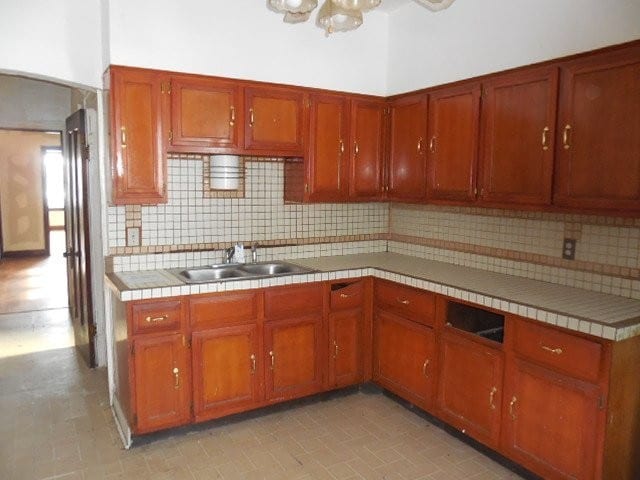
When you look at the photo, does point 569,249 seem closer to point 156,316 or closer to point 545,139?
point 545,139

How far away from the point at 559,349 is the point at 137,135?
8.54 feet

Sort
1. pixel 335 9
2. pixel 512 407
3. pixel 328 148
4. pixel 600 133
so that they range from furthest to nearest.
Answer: pixel 328 148, pixel 512 407, pixel 600 133, pixel 335 9

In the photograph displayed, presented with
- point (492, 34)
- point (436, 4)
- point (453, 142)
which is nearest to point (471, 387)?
point (453, 142)

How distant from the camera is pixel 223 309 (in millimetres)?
3072

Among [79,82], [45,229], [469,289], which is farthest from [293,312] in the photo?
[45,229]

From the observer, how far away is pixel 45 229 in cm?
988

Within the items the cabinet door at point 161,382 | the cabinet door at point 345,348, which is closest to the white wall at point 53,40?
the cabinet door at point 161,382

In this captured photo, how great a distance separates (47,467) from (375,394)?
82.7 inches

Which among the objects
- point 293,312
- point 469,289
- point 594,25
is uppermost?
point 594,25

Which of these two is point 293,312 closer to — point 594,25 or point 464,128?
point 464,128

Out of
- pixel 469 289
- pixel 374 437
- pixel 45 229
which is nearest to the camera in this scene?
pixel 469 289

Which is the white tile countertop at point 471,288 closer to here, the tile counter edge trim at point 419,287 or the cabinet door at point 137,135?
the tile counter edge trim at point 419,287

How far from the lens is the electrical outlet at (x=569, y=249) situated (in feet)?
9.86

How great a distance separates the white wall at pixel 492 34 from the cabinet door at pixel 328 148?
566 millimetres
